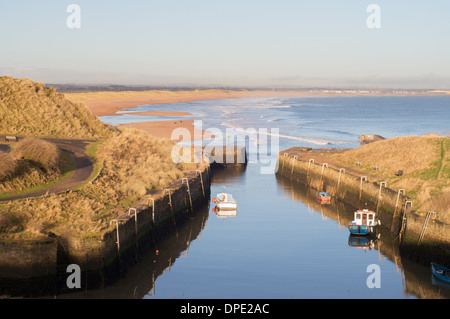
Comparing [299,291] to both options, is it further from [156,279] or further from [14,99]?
[14,99]

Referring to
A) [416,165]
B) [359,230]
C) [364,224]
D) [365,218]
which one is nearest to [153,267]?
[359,230]

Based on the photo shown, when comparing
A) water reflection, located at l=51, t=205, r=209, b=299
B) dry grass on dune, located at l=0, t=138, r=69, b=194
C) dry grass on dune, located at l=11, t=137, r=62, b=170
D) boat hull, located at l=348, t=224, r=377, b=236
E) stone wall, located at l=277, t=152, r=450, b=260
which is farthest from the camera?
boat hull, located at l=348, t=224, r=377, b=236

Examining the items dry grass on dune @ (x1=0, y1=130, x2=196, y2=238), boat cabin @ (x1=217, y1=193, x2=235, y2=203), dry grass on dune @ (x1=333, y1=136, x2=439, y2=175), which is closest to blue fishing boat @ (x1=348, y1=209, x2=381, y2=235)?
dry grass on dune @ (x1=333, y1=136, x2=439, y2=175)

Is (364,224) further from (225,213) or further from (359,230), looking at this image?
(225,213)

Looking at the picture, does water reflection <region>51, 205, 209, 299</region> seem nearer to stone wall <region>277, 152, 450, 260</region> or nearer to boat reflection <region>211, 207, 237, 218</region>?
boat reflection <region>211, 207, 237, 218</region>

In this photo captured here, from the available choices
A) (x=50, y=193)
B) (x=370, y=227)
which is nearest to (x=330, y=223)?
(x=370, y=227)

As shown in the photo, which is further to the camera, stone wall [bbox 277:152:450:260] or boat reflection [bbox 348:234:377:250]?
boat reflection [bbox 348:234:377:250]

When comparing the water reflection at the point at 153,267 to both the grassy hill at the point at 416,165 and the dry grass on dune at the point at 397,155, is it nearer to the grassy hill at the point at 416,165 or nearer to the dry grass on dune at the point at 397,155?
the grassy hill at the point at 416,165
